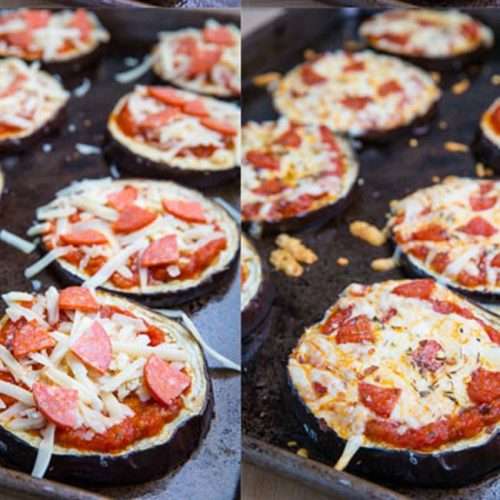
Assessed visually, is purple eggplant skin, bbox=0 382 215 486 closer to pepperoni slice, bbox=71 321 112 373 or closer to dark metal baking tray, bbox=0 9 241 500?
dark metal baking tray, bbox=0 9 241 500

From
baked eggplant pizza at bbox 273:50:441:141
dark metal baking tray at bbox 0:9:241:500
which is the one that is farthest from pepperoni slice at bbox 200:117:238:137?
baked eggplant pizza at bbox 273:50:441:141

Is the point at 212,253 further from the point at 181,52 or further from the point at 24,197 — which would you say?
the point at 181,52

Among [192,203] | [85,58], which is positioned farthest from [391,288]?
[85,58]

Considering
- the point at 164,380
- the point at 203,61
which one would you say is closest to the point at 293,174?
the point at 203,61

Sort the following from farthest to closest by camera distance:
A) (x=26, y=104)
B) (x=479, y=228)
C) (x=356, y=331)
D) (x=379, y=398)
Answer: (x=26, y=104)
(x=479, y=228)
(x=356, y=331)
(x=379, y=398)

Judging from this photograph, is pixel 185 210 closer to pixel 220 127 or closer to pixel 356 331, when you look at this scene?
pixel 220 127

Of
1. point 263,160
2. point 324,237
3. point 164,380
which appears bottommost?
point 324,237
